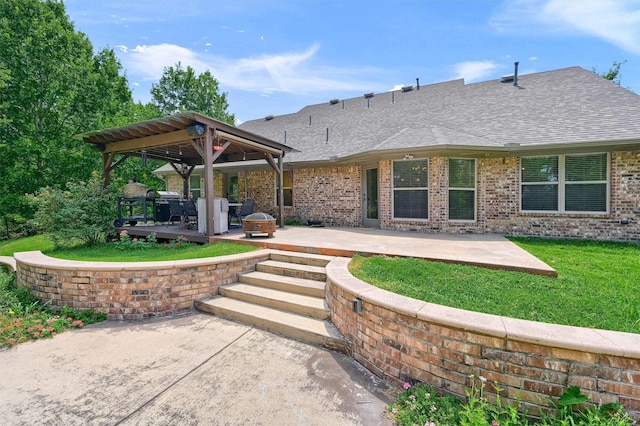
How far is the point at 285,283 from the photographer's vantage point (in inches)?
182

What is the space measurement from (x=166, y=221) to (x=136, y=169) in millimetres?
9150

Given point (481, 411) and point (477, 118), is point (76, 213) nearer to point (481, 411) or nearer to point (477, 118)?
point (481, 411)

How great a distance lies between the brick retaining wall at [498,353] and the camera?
1.91m

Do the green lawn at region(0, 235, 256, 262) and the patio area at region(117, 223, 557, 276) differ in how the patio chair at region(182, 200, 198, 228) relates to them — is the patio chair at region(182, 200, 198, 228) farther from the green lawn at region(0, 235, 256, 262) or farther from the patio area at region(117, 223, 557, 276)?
the green lawn at region(0, 235, 256, 262)

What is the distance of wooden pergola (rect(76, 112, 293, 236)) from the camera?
646 centimetres

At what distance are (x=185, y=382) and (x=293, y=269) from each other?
2.42 metres

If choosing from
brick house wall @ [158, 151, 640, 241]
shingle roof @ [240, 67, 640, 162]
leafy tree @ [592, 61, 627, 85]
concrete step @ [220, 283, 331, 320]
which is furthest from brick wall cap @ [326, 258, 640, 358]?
leafy tree @ [592, 61, 627, 85]

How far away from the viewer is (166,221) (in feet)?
35.1

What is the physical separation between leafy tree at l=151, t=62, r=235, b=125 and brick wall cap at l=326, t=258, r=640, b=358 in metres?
26.2

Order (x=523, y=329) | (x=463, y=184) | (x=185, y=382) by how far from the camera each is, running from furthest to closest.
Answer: (x=463, y=184) → (x=185, y=382) → (x=523, y=329)

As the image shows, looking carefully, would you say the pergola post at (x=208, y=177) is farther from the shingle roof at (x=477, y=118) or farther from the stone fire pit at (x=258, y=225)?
the shingle roof at (x=477, y=118)

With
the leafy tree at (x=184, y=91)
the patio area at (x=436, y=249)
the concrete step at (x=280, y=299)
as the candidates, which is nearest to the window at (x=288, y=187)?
the patio area at (x=436, y=249)

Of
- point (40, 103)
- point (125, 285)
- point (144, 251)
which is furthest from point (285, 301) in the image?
point (40, 103)

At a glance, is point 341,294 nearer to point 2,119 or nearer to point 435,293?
point 435,293
